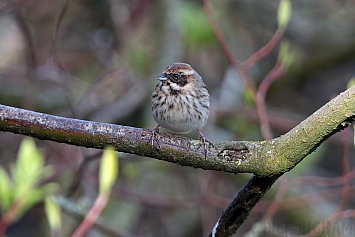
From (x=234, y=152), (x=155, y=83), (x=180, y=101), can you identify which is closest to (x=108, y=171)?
(x=234, y=152)

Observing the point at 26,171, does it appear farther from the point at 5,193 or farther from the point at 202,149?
the point at 202,149

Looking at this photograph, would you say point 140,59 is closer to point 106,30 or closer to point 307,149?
point 106,30

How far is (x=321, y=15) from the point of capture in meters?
6.48

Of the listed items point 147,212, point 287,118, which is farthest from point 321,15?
point 147,212

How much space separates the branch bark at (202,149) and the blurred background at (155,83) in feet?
7.24

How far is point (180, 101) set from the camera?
4238mm

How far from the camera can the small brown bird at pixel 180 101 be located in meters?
4.15

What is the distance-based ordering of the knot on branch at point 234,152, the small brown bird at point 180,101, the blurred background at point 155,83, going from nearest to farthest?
1. the knot on branch at point 234,152
2. the small brown bird at point 180,101
3. the blurred background at point 155,83

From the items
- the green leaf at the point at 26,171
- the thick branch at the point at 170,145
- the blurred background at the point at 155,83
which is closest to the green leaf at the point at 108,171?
the thick branch at the point at 170,145

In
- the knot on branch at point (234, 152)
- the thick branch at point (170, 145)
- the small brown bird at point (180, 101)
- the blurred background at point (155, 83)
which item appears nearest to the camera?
the thick branch at point (170, 145)

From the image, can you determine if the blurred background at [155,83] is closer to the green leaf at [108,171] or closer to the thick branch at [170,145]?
the thick branch at [170,145]

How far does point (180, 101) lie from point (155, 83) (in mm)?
1229

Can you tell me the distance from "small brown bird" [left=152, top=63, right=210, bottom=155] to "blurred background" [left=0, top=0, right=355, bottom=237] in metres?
0.95

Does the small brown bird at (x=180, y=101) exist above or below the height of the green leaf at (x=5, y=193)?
above
